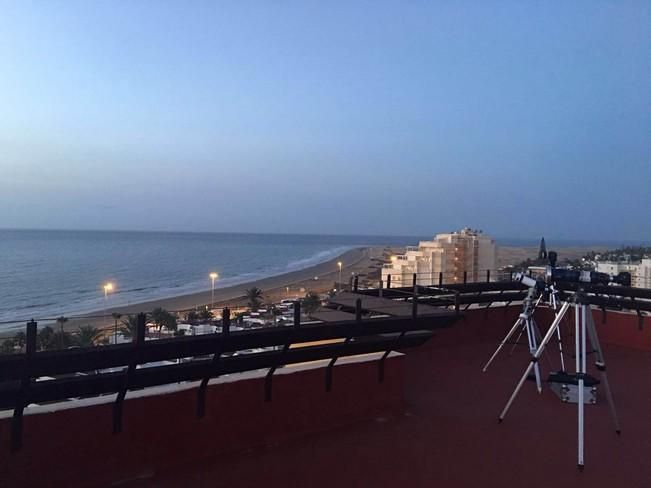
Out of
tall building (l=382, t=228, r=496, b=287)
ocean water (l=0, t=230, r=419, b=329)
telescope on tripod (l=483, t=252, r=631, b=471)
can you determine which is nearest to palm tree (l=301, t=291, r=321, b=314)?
telescope on tripod (l=483, t=252, r=631, b=471)

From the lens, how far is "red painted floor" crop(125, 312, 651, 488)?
3.20 metres

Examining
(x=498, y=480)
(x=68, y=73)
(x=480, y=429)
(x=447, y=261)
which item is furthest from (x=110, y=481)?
(x=447, y=261)

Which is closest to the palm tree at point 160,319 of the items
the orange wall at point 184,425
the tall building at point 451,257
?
the orange wall at point 184,425

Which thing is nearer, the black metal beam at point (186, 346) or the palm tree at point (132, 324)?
the black metal beam at point (186, 346)

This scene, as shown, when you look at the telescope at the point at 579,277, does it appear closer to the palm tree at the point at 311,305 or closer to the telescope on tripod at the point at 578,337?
the telescope on tripod at the point at 578,337

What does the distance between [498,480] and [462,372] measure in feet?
9.18

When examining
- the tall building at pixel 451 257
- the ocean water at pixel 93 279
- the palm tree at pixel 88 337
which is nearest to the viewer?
the palm tree at pixel 88 337

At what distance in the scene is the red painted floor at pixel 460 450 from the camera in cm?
320

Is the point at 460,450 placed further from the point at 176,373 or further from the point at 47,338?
the point at 47,338

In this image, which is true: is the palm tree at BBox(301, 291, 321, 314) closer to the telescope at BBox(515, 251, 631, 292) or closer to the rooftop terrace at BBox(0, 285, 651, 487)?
the rooftop terrace at BBox(0, 285, 651, 487)

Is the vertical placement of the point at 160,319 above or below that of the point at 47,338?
above

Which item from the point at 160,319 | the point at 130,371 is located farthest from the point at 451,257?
the point at 130,371

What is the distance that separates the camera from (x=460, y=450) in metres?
3.69

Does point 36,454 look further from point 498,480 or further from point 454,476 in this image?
point 498,480
